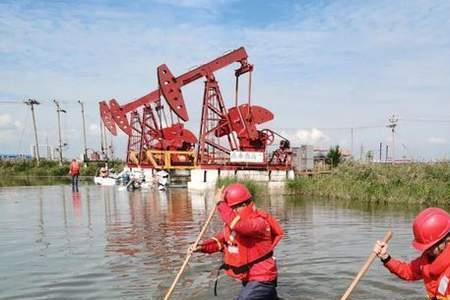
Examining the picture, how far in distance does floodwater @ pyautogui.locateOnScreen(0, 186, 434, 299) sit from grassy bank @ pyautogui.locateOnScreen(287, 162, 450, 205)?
215cm

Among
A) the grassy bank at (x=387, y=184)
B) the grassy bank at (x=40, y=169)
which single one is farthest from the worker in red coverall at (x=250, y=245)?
the grassy bank at (x=40, y=169)

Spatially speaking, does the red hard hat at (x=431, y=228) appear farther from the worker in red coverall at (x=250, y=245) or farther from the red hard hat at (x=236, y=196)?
the red hard hat at (x=236, y=196)

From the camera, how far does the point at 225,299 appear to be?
28.8 feet

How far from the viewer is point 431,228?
4.72 m

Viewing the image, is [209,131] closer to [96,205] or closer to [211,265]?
[96,205]

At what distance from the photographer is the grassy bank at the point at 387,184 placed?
23297 millimetres

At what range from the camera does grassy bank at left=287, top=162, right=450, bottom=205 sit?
23.3 metres

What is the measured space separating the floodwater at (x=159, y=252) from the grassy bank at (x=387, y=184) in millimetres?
2146

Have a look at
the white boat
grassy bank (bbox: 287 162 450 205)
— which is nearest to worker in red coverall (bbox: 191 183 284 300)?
grassy bank (bbox: 287 162 450 205)

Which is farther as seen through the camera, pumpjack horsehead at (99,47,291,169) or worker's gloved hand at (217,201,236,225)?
pumpjack horsehead at (99,47,291,169)

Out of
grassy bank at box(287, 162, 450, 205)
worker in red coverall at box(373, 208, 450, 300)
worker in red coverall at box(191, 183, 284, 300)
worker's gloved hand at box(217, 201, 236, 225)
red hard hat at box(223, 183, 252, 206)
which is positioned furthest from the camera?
grassy bank at box(287, 162, 450, 205)

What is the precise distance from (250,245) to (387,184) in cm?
2045

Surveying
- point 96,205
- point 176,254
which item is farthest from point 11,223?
point 176,254

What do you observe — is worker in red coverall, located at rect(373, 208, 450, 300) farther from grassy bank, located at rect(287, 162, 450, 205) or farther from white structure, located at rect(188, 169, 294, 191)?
white structure, located at rect(188, 169, 294, 191)
